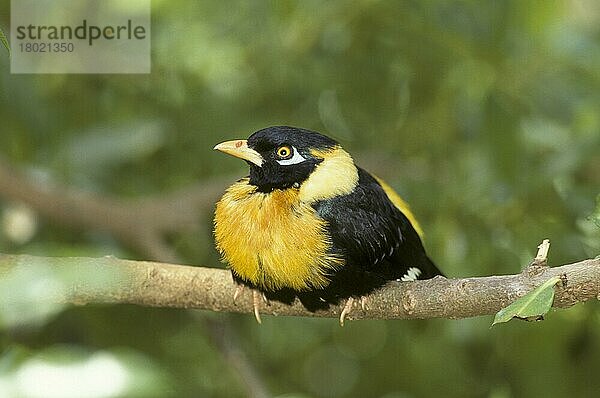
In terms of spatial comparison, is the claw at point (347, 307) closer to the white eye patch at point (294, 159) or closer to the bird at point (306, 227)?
the bird at point (306, 227)

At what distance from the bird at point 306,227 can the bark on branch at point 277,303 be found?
4 cm

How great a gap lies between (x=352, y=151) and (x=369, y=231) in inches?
43.6

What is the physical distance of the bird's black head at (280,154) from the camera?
1.82 meters

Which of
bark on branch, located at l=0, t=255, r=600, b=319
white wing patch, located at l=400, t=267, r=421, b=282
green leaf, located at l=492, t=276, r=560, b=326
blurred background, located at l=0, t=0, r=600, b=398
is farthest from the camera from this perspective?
blurred background, located at l=0, t=0, r=600, b=398

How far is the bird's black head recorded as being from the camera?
1.82 meters

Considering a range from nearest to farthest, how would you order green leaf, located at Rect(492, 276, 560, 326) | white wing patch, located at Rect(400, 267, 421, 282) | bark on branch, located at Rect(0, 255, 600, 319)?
1. green leaf, located at Rect(492, 276, 560, 326)
2. bark on branch, located at Rect(0, 255, 600, 319)
3. white wing patch, located at Rect(400, 267, 421, 282)

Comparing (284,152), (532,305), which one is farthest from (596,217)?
(284,152)

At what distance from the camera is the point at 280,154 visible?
5.94 feet

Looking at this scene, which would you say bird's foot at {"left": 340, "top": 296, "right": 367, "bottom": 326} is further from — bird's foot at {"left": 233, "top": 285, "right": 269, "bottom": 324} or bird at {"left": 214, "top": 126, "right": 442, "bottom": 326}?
bird's foot at {"left": 233, "top": 285, "right": 269, "bottom": 324}

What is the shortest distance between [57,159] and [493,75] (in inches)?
48.5

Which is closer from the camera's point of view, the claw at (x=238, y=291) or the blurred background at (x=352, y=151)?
the claw at (x=238, y=291)

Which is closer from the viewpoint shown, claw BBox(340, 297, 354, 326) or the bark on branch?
the bark on branch

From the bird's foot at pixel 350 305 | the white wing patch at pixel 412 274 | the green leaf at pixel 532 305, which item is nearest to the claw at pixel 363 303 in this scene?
the bird's foot at pixel 350 305

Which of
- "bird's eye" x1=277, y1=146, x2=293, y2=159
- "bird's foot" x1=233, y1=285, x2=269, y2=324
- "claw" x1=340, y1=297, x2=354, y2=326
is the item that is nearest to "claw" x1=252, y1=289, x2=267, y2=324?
"bird's foot" x1=233, y1=285, x2=269, y2=324
